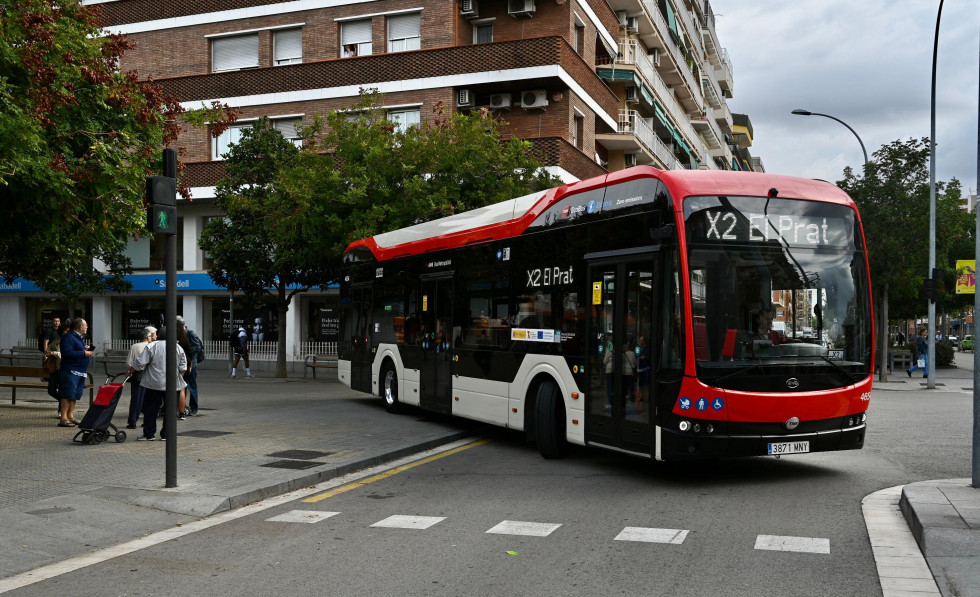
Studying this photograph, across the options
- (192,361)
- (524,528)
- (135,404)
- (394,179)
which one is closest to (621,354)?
(524,528)

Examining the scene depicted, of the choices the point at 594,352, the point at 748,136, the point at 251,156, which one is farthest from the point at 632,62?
the point at 748,136

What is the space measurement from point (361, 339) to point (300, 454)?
707cm

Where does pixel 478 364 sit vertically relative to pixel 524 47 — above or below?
below

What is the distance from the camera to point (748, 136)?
3543 inches

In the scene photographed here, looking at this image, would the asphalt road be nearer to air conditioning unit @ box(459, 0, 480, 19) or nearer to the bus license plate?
the bus license plate

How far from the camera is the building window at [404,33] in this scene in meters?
30.1

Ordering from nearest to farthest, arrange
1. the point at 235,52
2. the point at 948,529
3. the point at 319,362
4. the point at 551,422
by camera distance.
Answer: the point at 948,529, the point at 551,422, the point at 319,362, the point at 235,52

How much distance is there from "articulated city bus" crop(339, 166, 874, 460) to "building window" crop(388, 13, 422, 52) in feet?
66.3

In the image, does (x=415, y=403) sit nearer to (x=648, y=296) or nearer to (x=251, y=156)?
(x=648, y=296)

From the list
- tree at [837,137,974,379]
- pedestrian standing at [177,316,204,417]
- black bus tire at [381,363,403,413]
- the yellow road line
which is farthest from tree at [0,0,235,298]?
tree at [837,137,974,379]

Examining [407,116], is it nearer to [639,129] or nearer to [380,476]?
[639,129]

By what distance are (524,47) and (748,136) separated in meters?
67.0

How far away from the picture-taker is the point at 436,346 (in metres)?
14.5

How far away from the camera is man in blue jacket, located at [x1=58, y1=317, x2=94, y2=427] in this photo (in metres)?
13.7
